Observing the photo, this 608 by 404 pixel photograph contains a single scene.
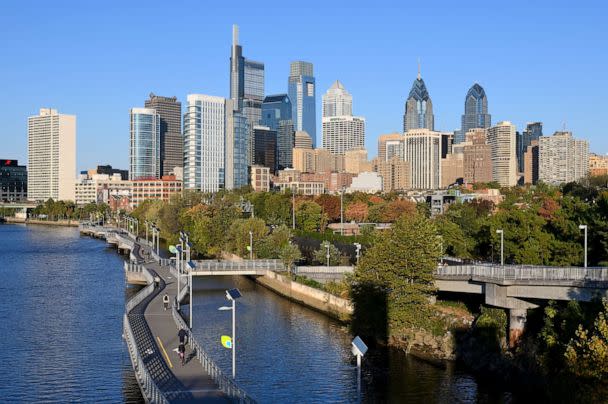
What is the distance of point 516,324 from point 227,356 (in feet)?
58.5

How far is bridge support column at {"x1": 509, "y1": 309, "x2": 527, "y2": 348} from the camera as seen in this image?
48406 mm

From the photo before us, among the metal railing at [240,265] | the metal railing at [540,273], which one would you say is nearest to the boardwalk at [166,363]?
the metal railing at [240,265]

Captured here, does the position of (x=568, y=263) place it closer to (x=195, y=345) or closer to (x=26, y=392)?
(x=195, y=345)

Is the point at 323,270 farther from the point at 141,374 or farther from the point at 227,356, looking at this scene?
the point at 141,374

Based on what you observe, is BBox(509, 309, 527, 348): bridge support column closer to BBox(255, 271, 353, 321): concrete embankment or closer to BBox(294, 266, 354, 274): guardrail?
BBox(255, 271, 353, 321): concrete embankment

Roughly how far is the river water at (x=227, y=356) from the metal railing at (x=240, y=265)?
2216 mm

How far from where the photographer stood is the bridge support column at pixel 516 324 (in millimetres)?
48406

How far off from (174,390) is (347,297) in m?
29.0

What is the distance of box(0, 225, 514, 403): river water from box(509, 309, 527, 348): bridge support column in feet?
13.4

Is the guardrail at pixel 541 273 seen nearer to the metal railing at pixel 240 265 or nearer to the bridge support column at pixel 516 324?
the bridge support column at pixel 516 324

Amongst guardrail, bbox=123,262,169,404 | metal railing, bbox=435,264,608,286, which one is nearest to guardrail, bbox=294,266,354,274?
metal railing, bbox=435,264,608,286

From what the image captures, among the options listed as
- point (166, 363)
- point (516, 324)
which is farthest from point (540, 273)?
point (166, 363)

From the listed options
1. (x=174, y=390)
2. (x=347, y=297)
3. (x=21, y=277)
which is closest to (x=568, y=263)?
(x=347, y=297)

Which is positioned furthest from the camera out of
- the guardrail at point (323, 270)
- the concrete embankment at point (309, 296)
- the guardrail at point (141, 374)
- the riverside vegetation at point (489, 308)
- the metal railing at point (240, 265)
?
the metal railing at point (240, 265)
